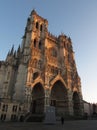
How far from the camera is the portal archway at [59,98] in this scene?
99.0ft

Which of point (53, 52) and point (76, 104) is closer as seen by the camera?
point (76, 104)

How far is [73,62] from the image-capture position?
39.8 meters

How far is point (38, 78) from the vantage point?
27.9 m

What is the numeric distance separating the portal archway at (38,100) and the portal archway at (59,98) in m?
4.16

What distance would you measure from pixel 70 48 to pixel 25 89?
79.8ft

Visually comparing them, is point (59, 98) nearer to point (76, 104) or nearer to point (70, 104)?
point (70, 104)

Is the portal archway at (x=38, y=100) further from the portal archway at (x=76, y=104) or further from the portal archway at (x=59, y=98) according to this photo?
the portal archway at (x=76, y=104)

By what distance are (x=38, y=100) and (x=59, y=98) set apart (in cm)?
620

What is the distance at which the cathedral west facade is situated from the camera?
2488cm

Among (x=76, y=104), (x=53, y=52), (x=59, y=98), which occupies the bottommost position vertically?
(x=76, y=104)

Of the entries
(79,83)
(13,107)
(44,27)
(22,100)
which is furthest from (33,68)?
(44,27)

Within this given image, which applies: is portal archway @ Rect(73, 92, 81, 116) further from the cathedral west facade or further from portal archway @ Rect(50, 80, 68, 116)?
portal archway @ Rect(50, 80, 68, 116)

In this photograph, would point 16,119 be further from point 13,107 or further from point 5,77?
point 5,77

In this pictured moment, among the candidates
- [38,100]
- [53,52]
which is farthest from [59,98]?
[53,52]
